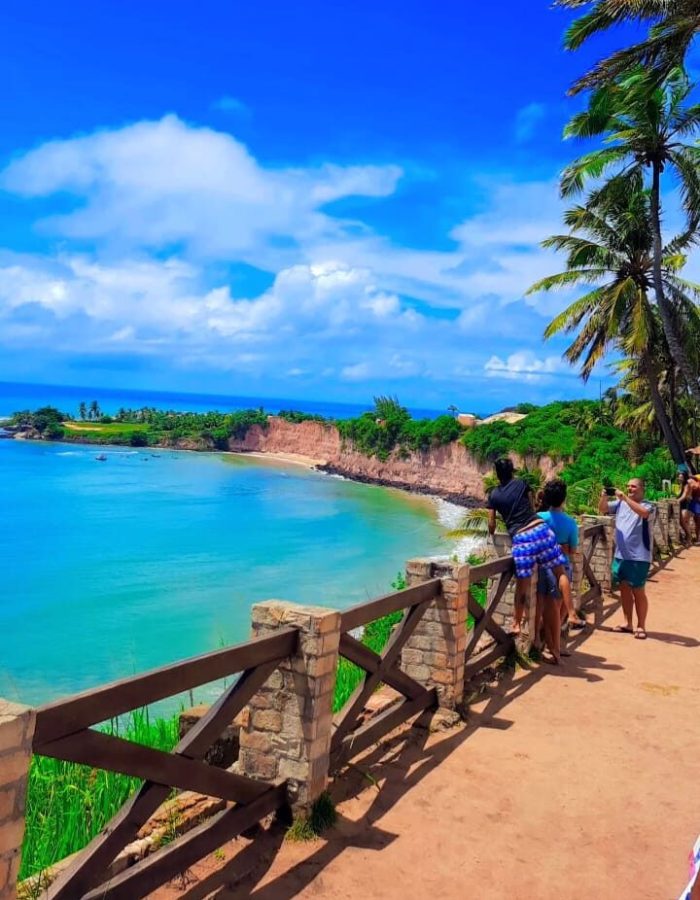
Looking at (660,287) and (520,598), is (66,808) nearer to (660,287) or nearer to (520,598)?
(520,598)

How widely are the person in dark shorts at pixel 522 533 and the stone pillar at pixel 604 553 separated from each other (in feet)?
13.7

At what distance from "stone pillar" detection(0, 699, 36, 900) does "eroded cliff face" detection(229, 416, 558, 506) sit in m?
45.1

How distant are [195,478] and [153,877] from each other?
7282cm

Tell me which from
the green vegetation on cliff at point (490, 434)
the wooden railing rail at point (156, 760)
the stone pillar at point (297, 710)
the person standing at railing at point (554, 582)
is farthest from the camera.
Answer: the green vegetation on cliff at point (490, 434)

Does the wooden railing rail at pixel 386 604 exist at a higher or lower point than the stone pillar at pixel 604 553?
higher

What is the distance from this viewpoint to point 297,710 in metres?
4.14

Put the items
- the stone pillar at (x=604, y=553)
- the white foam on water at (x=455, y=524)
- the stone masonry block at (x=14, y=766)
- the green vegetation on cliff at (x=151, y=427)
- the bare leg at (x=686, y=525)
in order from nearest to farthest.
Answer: the stone masonry block at (x=14, y=766) < the stone pillar at (x=604, y=553) < the bare leg at (x=686, y=525) < the white foam on water at (x=455, y=524) < the green vegetation on cliff at (x=151, y=427)

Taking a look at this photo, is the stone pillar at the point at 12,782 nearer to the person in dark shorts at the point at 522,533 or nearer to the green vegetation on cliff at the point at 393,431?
the person in dark shorts at the point at 522,533

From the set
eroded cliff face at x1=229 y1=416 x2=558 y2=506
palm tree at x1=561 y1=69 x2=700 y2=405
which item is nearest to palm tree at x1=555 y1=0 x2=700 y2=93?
palm tree at x1=561 y1=69 x2=700 y2=405

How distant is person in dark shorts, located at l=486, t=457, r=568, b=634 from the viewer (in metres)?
7.23

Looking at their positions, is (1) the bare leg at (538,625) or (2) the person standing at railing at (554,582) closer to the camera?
(2) the person standing at railing at (554,582)

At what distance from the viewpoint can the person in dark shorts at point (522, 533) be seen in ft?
23.7

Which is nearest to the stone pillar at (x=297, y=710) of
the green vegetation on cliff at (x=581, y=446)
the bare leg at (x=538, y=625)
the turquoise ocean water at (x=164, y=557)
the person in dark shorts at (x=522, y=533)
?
the person in dark shorts at (x=522, y=533)

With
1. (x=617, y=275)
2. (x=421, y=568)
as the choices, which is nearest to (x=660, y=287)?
(x=617, y=275)
